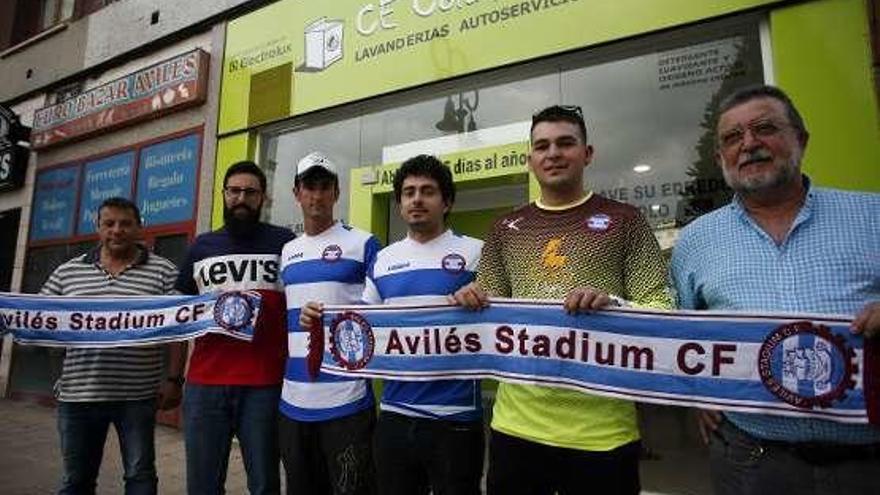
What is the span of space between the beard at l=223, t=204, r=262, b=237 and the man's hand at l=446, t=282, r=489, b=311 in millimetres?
1425

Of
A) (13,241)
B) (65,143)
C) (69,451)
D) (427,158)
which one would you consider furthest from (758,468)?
(13,241)

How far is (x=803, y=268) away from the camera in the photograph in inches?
74.9

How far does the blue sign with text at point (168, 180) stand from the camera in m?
7.60

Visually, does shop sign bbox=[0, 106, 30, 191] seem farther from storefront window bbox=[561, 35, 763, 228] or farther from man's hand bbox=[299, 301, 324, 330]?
man's hand bbox=[299, 301, 324, 330]

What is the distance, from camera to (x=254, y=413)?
2.93m

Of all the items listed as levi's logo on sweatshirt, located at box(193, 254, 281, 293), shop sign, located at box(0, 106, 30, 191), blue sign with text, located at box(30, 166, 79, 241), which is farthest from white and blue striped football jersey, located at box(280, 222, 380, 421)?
shop sign, located at box(0, 106, 30, 191)

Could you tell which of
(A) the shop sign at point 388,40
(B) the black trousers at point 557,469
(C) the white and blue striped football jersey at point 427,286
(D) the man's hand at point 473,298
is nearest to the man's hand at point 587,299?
(D) the man's hand at point 473,298

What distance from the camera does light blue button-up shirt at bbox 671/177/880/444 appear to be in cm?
184

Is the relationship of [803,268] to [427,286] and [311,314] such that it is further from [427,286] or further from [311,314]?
[311,314]

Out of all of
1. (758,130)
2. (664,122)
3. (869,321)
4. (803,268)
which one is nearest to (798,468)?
(869,321)

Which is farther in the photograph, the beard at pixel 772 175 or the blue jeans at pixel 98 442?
the blue jeans at pixel 98 442

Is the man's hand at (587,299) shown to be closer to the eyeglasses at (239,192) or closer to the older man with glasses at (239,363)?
the older man with glasses at (239,363)

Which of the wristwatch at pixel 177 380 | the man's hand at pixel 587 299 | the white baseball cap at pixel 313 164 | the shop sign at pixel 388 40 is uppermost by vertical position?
the shop sign at pixel 388 40

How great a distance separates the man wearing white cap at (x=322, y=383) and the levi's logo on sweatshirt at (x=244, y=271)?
0.44ft
